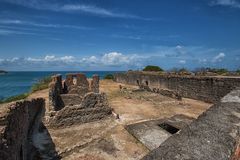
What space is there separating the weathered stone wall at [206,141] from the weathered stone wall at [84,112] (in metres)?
6.99

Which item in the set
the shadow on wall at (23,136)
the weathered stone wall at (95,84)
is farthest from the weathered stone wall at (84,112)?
the weathered stone wall at (95,84)

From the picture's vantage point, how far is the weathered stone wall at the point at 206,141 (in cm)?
211

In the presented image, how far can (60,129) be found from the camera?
352 inches

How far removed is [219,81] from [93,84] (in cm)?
891

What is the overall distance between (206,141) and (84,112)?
25.4ft

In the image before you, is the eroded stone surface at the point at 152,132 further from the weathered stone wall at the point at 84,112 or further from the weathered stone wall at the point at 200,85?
the weathered stone wall at the point at 200,85

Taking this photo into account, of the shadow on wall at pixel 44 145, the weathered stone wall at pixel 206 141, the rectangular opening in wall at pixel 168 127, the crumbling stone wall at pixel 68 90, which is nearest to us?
the weathered stone wall at pixel 206 141

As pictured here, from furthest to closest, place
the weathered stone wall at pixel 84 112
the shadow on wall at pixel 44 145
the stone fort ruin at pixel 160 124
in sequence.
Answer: the weathered stone wall at pixel 84 112 < the shadow on wall at pixel 44 145 < the stone fort ruin at pixel 160 124

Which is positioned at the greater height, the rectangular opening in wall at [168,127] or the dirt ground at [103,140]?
the rectangular opening in wall at [168,127]

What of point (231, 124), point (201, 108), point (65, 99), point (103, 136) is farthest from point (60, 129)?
point (201, 108)

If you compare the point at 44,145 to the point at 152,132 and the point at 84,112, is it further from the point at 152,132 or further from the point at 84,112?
the point at 152,132

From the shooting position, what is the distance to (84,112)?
966 centimetres

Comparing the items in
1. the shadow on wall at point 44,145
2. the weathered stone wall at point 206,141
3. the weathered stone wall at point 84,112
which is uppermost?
the weathered stone wall at point 206,141

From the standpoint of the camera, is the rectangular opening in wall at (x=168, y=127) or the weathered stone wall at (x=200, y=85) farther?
the weathered stone wall at (x=200, y=85)
